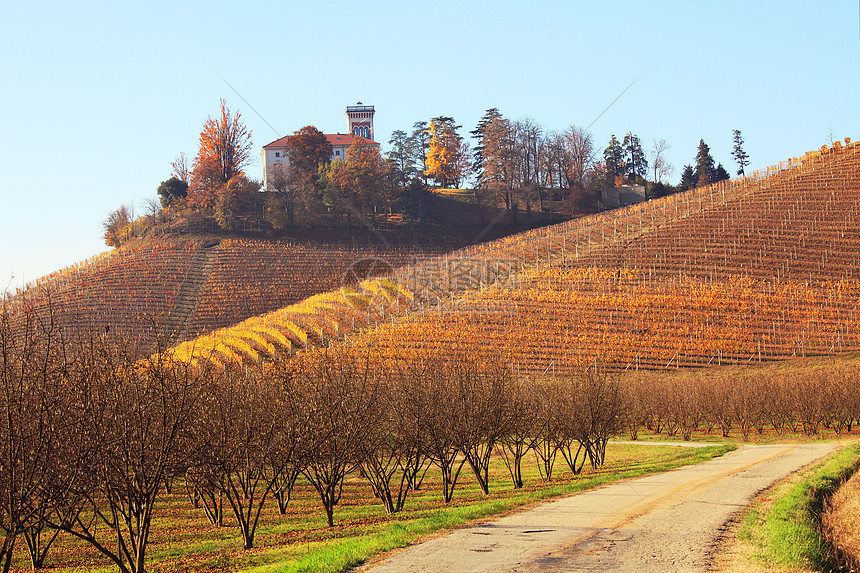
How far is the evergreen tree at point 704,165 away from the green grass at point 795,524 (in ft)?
360

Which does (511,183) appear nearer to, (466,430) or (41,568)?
(466,430)

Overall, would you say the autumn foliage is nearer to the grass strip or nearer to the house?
the house

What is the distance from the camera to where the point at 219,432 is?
17.7 meters

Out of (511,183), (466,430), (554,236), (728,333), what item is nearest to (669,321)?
(728,333)

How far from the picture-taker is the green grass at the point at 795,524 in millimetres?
11938

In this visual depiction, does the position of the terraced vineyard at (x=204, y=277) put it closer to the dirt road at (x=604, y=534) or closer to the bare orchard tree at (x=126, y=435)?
the bare orchard tree at (x=126, y=435)

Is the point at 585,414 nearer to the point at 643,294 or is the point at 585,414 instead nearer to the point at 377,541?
the point at 377,541

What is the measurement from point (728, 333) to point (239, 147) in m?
77.7

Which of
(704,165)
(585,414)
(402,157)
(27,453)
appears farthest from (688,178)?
(27,453)

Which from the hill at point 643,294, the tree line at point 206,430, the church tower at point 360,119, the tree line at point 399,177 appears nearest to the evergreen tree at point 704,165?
the tree line at point 399,177

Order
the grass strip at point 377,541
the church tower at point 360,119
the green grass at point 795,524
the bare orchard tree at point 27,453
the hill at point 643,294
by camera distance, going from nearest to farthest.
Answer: the bare orchard tree at point 27,453 → the grass strip at point 377,541 → the green grass at point 795,524 → the hill at point 643,294 → the church tower at point 360,119

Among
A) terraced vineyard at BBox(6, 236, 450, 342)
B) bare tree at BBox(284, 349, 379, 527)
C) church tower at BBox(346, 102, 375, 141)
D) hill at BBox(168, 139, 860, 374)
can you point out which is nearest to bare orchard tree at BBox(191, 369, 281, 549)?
bare tree at BBox(284, 349, 379, 527)

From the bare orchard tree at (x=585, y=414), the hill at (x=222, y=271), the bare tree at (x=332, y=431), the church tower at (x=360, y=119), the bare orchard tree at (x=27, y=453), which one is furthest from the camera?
the church tower at (x=360, y=119)

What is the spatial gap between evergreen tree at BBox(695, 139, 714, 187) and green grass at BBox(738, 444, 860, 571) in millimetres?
109619
